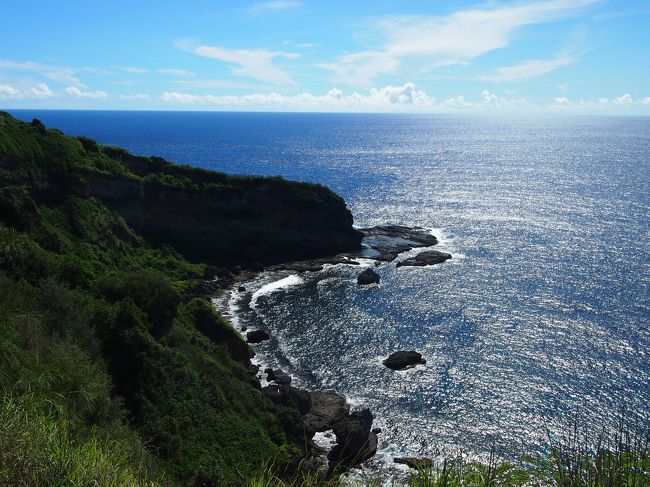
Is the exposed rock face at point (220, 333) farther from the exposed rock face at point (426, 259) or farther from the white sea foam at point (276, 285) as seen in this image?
the exposed rock face at point (426, 259)

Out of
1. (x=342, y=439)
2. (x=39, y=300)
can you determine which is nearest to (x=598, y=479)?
(x=39, y=300)

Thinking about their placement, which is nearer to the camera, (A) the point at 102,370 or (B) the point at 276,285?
(A) the point at 102,370

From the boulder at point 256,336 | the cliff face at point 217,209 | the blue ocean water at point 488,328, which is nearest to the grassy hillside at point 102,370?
the boulder at point 256,336

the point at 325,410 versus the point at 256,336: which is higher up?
the point at 256,336

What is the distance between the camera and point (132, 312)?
36812 mm

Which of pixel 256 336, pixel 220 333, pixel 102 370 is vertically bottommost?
pixel 256 336

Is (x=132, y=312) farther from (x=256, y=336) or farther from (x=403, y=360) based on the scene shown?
(x=403, y=360)

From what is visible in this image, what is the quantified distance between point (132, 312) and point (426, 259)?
2438 inches

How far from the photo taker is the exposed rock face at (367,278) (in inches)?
3233

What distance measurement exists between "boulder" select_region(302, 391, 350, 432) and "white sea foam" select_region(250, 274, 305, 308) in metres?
27.3

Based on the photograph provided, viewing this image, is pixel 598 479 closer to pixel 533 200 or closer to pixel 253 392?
pixel 253 392

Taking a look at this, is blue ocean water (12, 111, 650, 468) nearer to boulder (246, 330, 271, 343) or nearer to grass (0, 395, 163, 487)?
boulder (246, 330, 271, 343)

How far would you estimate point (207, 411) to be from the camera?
36.5 meters

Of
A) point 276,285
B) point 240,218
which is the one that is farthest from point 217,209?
point 276,285
